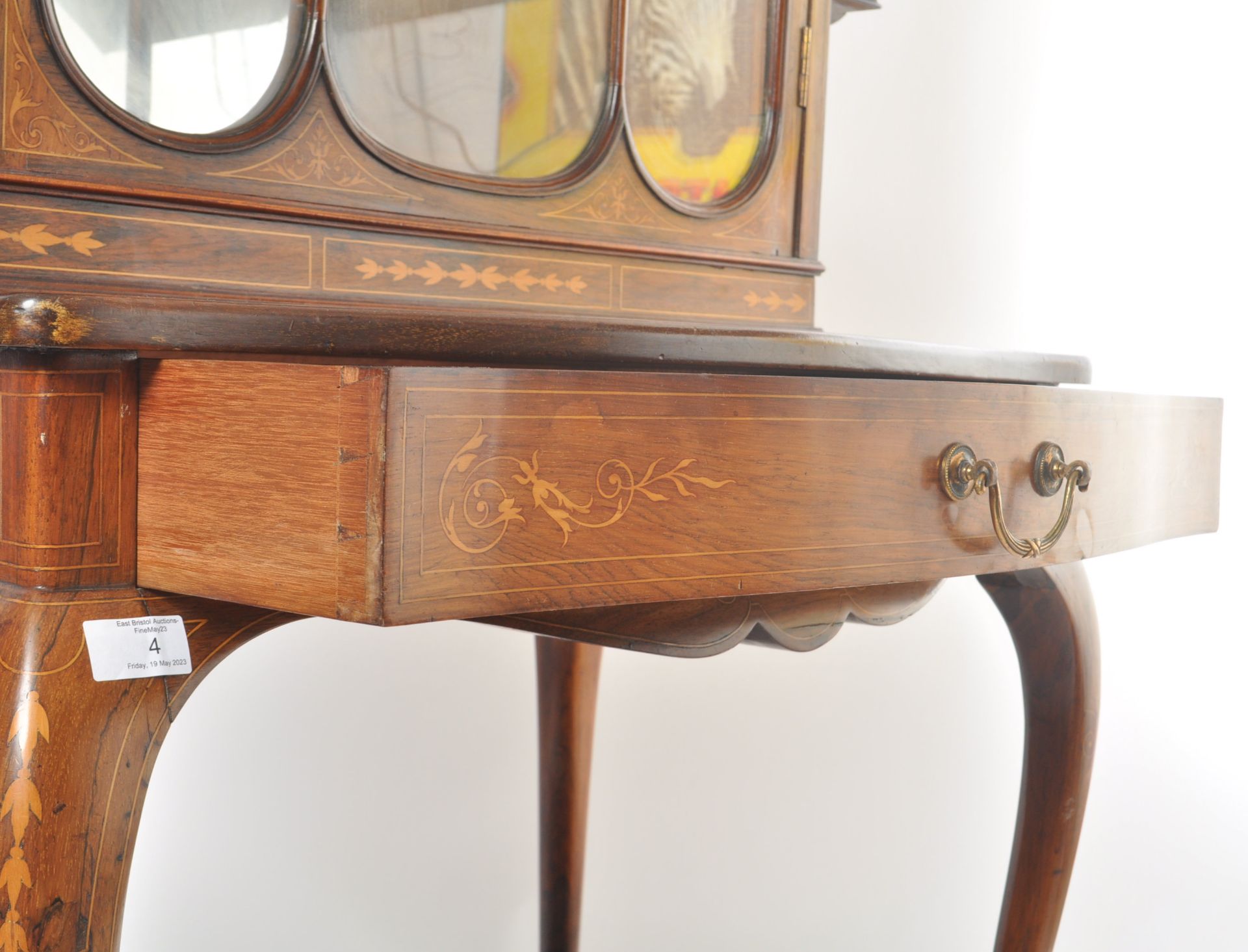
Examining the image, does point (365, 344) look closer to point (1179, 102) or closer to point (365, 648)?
point (365, 648)

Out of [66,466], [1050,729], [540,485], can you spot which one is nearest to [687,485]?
[540,485]

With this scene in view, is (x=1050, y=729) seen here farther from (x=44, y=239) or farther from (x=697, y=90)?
(x=44, y=239)

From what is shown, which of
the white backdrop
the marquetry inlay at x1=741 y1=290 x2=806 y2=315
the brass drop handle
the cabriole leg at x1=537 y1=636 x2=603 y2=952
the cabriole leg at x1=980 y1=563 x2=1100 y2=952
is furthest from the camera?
the white backdrop

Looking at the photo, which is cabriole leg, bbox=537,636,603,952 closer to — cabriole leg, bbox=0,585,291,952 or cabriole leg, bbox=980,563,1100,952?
cabriole leg, bbox=980,563,1100,952

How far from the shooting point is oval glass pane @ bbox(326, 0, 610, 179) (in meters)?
0.95

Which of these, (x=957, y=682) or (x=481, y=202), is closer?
(x=481, y=202)

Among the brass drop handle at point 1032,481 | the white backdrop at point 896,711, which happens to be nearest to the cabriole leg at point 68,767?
the brass drop handle at point 1032,481

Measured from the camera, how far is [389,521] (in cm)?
56

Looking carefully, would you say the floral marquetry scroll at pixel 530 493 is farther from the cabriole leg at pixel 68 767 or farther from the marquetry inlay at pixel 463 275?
the marquetry inlay at pixel 463 275

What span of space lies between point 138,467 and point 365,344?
0.44 ft

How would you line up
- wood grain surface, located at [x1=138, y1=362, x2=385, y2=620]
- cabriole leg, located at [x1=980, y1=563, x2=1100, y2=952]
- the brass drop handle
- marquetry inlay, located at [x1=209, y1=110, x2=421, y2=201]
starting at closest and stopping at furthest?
wood grain surface, located at [x1=138, y1=362, x2=385, y2=620], the brass drop handle, marquetry inlay, located at [x1=209, y1=110, x2=421, y2=201], cabriole leg, located at [x1=980, y1=563, x2=1100, y2=952]

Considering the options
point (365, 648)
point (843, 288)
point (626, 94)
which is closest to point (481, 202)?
point (626, 94)

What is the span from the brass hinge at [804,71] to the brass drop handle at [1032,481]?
486 millimetres

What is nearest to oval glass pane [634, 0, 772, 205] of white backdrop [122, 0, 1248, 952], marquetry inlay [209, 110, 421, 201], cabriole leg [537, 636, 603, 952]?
marquetry inlay [209, 110, 421, 201]
